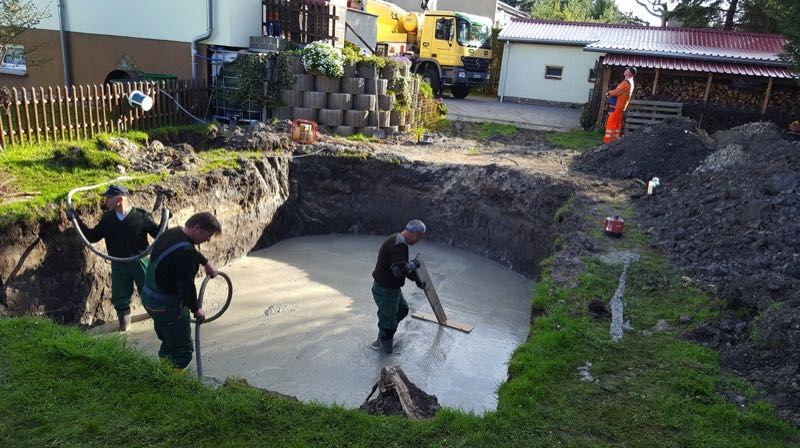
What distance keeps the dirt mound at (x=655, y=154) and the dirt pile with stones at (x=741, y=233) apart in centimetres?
3

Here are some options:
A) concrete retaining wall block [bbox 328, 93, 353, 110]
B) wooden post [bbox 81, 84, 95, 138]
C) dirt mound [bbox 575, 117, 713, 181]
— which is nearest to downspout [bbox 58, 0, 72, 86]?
wooden post [bbox 81, 84, 95, 138]

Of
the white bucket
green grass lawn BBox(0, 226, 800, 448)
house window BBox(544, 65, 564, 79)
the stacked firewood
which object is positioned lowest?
green grass lawn BBox(0, 226, 800, 448)

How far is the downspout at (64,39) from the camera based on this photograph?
599 inches

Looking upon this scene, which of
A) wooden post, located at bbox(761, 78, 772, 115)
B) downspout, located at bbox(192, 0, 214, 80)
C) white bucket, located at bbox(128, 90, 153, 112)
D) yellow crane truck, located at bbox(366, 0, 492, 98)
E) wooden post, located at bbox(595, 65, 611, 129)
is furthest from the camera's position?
yellow crane truck, located at bbox(366, 0, 492, 98)

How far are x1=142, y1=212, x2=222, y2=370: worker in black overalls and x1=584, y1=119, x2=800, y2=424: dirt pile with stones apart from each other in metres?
4.90

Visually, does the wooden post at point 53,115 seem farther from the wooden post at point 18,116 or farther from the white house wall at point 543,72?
the white house wall at point 543,72

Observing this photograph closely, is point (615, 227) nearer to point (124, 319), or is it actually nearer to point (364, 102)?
point (124, 319)

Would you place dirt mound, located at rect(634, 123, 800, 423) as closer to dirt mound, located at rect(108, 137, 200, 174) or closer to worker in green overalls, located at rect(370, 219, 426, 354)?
worker in green overalls, located at rect(370, 219, 426, 354)

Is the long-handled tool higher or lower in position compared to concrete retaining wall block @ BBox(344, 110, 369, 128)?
lower

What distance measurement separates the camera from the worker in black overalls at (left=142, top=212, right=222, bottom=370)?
5.32 metres

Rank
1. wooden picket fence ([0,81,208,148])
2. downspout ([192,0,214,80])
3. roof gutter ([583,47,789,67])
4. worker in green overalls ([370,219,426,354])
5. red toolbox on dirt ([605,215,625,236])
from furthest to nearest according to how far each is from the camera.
A: roof gutter ([583,47,789,67]) < downspout ([192,0,214,80]) < wooden picket fence ([0,81,208,148]) < red toolbox on dirt ([605,215,625,236]) < worker in green overalls ([370,219,426,354])

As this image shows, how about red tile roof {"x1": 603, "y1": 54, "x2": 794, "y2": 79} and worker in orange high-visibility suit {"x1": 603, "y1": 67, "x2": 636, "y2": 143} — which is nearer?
worker in orange high-visibility suit {"x1": 603, "y1": 67, "x2": 636, "y2": 143}

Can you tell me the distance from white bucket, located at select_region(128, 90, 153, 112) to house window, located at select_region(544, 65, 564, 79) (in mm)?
17630

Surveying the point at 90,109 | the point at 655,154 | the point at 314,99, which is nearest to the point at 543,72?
the point at 655,154
